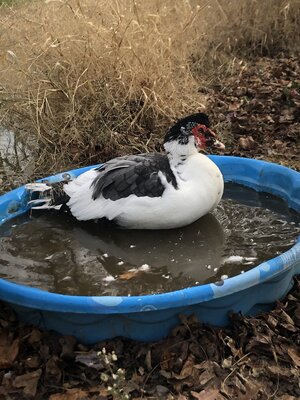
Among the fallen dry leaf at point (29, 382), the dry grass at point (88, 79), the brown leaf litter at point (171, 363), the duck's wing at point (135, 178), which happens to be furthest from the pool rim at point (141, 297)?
the dry grass at point (88, 79)

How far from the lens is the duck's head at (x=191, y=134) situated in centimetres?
306

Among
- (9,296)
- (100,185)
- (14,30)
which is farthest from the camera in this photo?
(14,30)

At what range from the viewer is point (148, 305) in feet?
7.18

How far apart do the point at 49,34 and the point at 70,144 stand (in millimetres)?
913

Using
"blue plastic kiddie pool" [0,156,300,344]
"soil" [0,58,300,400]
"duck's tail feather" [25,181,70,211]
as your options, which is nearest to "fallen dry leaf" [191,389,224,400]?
"soil" [0,58,300,400]

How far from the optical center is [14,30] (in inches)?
187

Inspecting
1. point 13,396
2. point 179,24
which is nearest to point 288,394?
point 13,396

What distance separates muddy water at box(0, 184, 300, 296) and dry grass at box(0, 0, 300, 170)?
1213 mm

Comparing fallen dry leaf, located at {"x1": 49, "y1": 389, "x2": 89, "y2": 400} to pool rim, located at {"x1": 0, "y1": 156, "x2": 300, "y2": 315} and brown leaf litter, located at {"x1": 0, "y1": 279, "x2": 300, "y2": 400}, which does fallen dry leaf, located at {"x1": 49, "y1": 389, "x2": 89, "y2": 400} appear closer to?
brown leaf litter, located at {"x1": 0, "y1": 279, "x2": 300, "y2": 400}

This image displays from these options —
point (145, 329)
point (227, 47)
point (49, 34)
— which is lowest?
point (227, 47)

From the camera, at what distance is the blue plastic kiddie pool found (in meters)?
2.20

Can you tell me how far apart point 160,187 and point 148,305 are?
0.89 meters

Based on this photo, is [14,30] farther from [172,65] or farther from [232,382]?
[232,382]

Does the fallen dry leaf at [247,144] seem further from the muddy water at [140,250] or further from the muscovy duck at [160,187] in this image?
the muscovy duck at [160,187]
